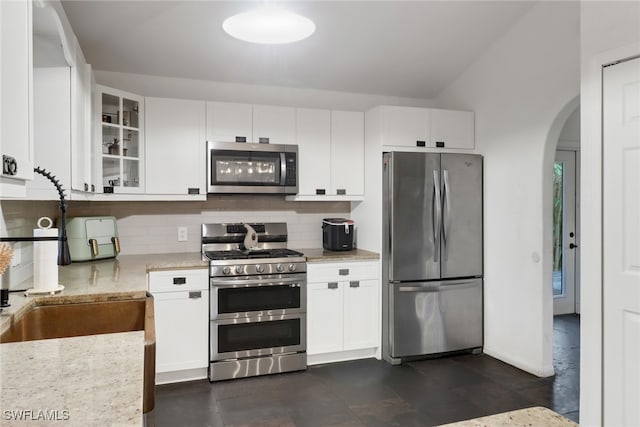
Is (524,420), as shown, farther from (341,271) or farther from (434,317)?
(434,317)

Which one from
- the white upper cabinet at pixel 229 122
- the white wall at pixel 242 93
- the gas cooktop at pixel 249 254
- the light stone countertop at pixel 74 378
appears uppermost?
the white wall at pixel 242 93

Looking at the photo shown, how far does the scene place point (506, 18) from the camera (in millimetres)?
3596

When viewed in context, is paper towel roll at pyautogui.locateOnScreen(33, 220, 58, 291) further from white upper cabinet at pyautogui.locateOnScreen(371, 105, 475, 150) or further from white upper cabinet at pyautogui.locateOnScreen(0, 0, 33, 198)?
white upper cabinet at pyautogui.locateOnScreen(371, 105, 475, 150)

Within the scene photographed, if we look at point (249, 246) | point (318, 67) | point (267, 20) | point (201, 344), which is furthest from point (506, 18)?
point (201, 344)

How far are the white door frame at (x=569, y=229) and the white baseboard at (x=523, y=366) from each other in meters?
1.87

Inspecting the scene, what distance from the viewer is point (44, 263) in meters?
2.08

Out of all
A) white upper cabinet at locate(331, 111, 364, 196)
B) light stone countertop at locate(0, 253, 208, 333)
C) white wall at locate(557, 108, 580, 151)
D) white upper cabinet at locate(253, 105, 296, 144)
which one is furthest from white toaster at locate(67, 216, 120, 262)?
white wall at locate(557, 108, 580, 151)

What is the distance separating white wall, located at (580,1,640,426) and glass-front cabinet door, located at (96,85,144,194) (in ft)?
10.1

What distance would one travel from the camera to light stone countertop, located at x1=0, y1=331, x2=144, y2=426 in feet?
2.95

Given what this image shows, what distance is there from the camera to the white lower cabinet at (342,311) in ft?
12.2

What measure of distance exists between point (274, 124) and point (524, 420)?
3.33m

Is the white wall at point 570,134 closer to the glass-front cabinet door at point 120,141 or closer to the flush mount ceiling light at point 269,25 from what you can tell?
the flush mount ceiling light at point 269,25

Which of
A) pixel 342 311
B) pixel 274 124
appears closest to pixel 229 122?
pixel 274 124

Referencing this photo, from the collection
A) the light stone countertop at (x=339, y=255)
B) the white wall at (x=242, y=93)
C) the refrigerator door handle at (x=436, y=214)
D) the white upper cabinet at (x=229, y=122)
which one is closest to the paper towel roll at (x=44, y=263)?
the white upper cabinet at (x=229, y=122)
